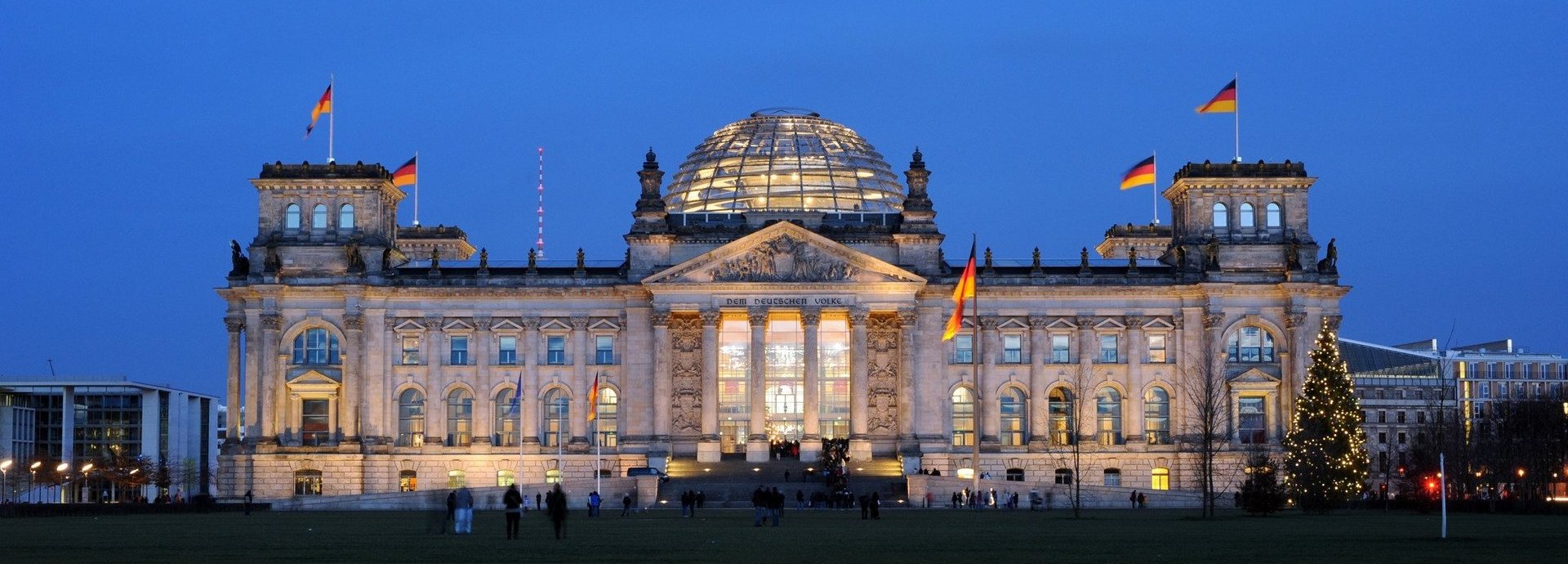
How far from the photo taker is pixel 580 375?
121 meters

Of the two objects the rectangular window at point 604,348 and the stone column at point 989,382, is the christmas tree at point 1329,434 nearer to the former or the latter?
the stone column at point 989,382

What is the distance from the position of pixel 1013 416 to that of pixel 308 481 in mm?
39202

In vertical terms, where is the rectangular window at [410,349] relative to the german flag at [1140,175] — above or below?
below

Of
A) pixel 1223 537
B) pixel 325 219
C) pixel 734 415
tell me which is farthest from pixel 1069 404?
pixel 1223 537

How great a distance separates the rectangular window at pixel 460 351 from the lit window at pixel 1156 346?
3830 cm

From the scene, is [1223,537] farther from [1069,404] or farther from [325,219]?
[325,219]

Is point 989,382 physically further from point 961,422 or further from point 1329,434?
point 1329,434

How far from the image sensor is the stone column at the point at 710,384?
11762 centimetres

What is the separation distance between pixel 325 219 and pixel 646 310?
1885 centimetres

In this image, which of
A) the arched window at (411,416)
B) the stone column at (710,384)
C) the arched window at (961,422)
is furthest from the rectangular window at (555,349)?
the arched window at (961,422)

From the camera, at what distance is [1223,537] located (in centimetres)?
5647

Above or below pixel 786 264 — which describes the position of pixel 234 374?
below

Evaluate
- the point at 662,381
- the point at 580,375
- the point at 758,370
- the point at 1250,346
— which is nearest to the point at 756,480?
the point at 758,370

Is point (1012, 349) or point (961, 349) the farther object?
point (1012, 349)
